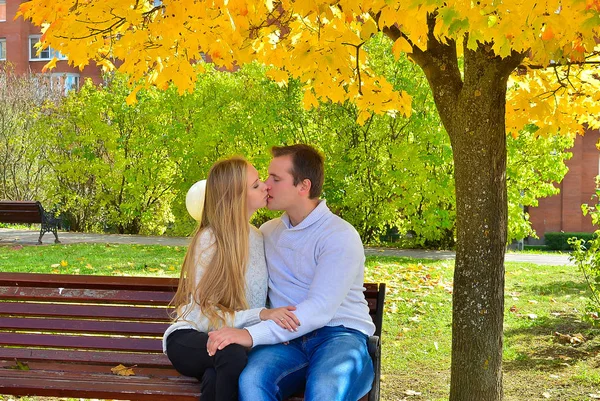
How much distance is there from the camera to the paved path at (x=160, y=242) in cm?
1367

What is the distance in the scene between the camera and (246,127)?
17.0 metres

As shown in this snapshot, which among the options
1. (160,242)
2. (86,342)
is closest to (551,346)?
(86,342)

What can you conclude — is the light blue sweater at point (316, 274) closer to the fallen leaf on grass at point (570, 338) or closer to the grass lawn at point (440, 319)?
the grass lawn at point (440, 319)

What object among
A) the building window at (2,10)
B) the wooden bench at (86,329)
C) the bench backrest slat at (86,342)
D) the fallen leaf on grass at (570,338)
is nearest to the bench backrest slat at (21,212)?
the wooden bench at (86,329)

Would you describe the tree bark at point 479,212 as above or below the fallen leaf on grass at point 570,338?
above

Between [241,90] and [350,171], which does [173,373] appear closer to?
[350,171]

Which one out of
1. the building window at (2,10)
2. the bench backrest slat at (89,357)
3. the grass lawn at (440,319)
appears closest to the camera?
the bench backrest slat at (89,357)

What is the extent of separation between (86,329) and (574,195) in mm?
28422

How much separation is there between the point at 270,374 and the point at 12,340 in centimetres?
167

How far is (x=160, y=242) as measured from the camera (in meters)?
15.4

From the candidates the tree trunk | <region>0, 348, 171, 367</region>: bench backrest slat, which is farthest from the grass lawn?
<region>0, 348, 171, 367</region>: bench backrest slat

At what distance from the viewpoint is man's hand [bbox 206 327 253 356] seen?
3.32 m

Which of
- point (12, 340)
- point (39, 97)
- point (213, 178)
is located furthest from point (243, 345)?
point (39, 97)

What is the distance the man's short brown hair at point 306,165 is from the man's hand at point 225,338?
2.54 feet
